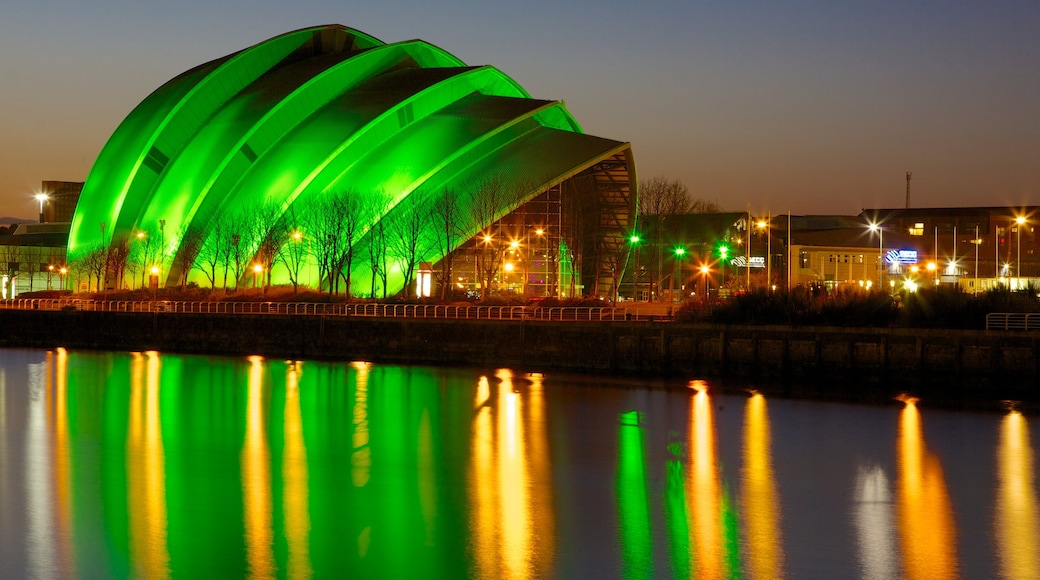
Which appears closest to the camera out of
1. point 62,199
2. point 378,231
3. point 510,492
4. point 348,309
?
point 510,492

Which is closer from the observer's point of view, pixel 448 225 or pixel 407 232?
pixel 448 225

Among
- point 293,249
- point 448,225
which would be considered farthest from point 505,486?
point 293,249

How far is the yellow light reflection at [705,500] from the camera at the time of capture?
1525cm

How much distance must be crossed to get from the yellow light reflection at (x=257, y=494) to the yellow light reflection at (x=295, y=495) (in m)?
0.27

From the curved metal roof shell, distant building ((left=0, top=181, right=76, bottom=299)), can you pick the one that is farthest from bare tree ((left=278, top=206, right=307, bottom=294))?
distant building ((left=0, top=181, right=76, bottom=299))

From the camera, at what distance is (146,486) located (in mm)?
19984

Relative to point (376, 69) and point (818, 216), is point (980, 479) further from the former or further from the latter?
point (818, 216)

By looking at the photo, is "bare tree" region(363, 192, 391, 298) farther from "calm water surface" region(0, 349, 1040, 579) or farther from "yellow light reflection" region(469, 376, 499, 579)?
"yellow light reflection" region(469, 376, 499, 579)

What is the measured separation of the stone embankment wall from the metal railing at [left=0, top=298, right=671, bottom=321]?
1.11 m

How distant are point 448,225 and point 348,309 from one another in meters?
11.2

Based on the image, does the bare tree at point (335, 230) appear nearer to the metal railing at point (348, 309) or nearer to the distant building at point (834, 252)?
the metal railing at point (348, 309)

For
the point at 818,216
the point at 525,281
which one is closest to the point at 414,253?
the point at 525,281

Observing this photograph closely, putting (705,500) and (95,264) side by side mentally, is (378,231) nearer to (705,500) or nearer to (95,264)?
(95,264)

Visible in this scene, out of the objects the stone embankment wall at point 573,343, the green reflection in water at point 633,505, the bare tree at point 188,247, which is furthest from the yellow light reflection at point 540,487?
the bare tree at point 188,247
